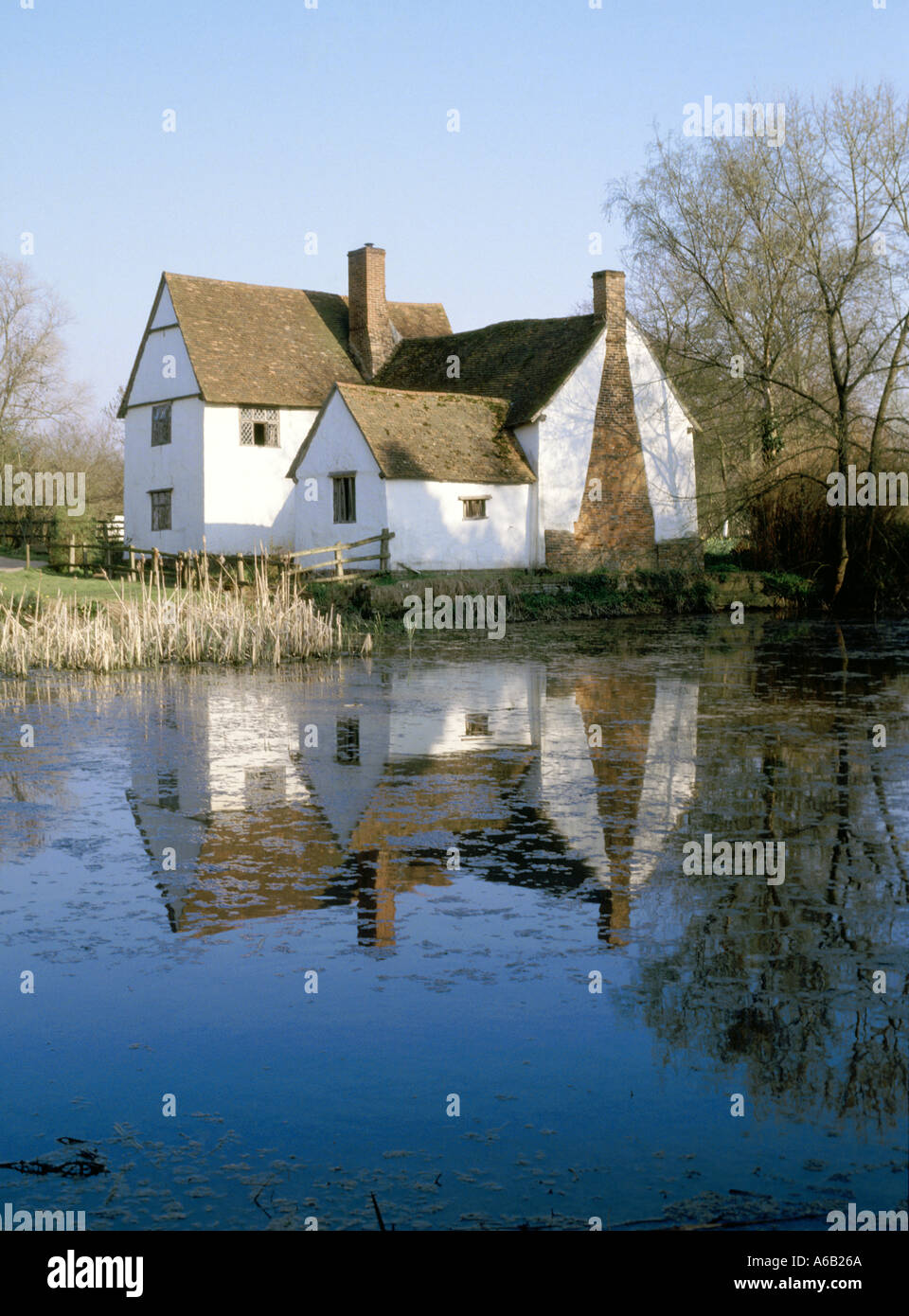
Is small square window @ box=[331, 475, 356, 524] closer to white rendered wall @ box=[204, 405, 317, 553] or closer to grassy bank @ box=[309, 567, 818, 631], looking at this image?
grassy bank @ box=[309, 567, 818, 631]

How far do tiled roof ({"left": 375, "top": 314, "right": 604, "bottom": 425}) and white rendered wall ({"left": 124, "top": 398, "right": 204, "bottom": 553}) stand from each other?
Answer: 6.94m

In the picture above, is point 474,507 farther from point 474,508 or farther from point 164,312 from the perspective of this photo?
point 164,312

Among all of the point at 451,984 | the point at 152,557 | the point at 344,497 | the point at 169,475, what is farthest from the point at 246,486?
the point at 451,984

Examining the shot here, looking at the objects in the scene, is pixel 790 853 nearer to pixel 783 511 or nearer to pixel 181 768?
pixel 181 768

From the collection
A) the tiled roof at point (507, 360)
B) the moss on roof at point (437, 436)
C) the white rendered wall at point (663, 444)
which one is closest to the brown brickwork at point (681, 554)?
the white rendered wall at point (663, 444)

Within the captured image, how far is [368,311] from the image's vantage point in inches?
1847

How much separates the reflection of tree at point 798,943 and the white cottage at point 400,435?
2583 cm

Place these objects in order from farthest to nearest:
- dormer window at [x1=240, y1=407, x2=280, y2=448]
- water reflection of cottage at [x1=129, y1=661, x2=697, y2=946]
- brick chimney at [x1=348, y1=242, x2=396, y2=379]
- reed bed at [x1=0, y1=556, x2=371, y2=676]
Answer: brick chimney at [x1=348, y1=242, x2=396, y2=379]
dormer window at [x1=240, y1=407, x2=280, y2=448]
reed bed at [x1=0, y1=556, x2=371, y2=676]
water reflection of cottage at [x1=129, y1=661, x2=697, y2=946]

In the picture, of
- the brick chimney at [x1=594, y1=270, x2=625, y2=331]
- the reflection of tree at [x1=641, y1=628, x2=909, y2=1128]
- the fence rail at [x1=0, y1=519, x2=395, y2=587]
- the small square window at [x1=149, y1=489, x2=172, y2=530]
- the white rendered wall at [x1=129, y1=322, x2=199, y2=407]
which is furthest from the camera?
the small square window at [x1=149, y1=489, x2=172, y2=530]

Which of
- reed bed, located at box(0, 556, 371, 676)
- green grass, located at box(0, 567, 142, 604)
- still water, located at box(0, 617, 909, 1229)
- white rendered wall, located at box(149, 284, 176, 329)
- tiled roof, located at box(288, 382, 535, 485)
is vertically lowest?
still water, located at box(0, 617, 909, 1229)

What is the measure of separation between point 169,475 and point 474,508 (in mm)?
11443

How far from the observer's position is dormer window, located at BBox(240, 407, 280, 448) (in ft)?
142

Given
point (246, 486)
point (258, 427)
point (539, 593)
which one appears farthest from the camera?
point (258, 427)

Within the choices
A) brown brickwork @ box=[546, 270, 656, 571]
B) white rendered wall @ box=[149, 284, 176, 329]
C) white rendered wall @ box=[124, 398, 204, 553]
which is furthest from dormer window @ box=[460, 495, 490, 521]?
white rendered wall @ box=[149, 284, 176, 329]
